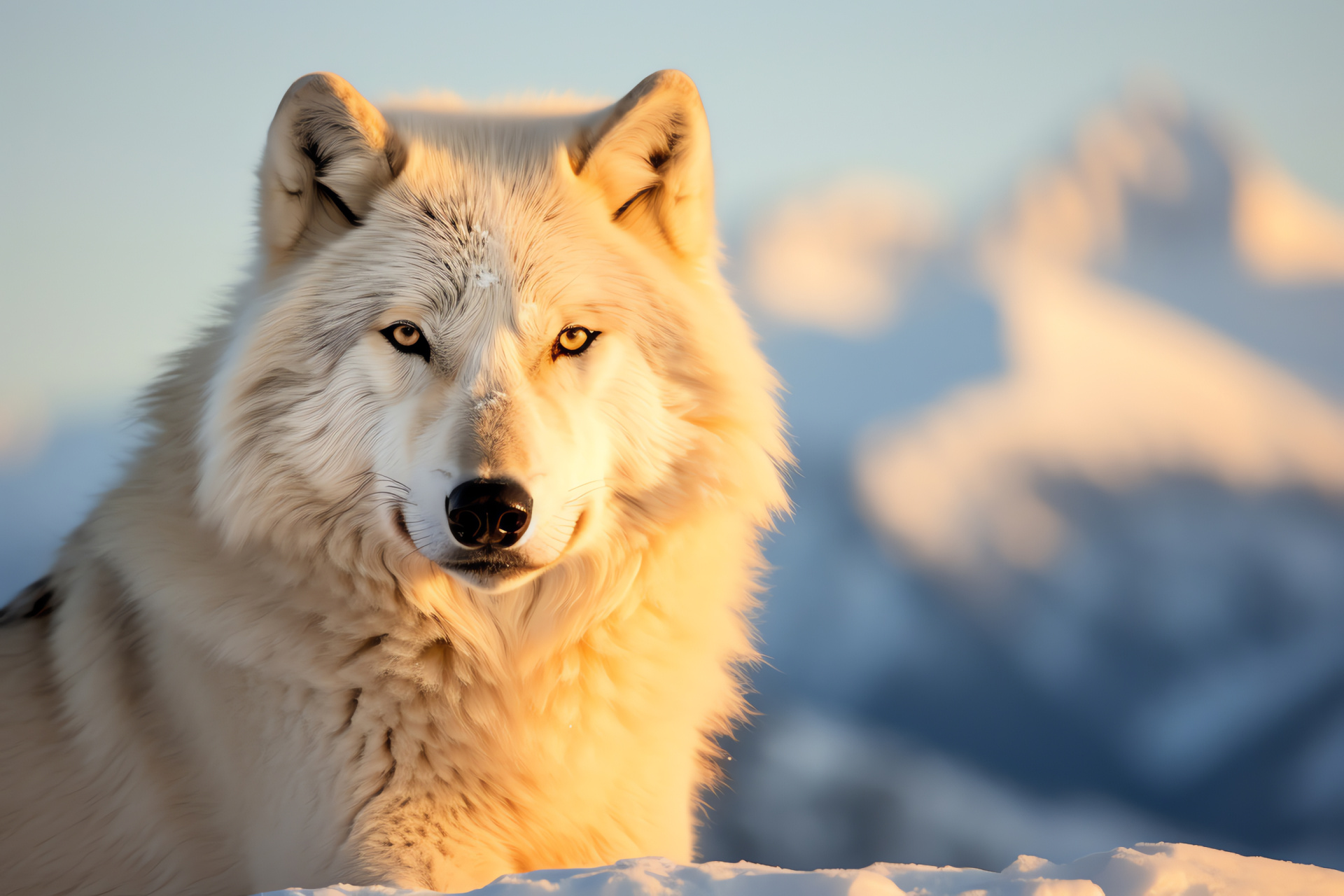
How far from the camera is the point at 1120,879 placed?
1858 millimetres

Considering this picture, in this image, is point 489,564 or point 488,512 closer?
point 488,512

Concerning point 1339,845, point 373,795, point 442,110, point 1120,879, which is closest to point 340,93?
point 442,110

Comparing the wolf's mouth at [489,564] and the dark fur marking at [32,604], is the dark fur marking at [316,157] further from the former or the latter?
the dark fur marking at [32,604]

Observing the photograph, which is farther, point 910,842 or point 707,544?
point 910,842

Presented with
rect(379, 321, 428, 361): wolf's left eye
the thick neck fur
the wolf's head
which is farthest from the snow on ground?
rect(379, 321, 428, 361): wolf's left eye

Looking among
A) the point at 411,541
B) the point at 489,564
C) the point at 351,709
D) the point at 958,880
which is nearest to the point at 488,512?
the point at 489,564

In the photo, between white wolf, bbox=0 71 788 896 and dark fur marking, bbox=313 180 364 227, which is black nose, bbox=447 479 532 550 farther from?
dark fur marking, bbox=313 180 364 227

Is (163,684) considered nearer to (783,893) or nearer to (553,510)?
(553,510)

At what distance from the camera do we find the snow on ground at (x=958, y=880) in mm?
1758

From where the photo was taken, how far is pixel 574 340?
270 centimetres

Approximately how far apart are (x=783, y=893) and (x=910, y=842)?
55018 millimetres

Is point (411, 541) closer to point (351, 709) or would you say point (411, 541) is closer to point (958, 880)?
point (351, 709)

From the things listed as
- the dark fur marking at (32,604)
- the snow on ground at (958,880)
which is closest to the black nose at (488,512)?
the snow on ground at (958,880)

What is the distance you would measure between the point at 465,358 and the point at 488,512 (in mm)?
493
